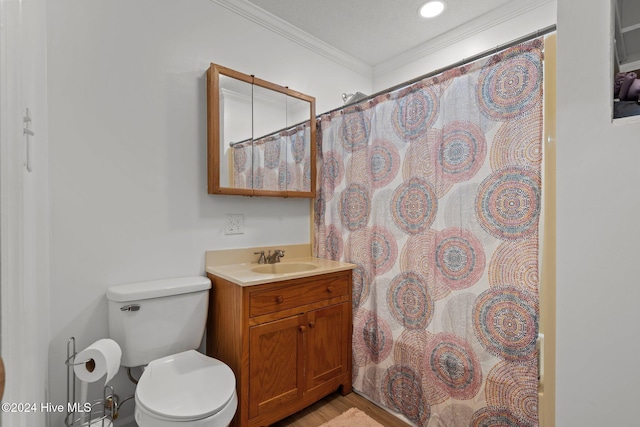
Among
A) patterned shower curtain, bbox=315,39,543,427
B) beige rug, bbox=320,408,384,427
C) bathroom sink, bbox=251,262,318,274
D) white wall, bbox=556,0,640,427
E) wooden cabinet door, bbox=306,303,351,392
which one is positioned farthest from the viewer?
bathroom sink, bbox=251,262,318,274

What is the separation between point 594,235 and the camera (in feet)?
2.51

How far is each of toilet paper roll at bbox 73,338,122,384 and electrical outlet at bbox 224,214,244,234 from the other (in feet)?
2.91

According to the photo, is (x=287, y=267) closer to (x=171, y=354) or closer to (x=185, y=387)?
(x=171, y=354)

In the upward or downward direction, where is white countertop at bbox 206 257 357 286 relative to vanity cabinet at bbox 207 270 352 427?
upward

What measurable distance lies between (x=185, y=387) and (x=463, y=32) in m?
2.82

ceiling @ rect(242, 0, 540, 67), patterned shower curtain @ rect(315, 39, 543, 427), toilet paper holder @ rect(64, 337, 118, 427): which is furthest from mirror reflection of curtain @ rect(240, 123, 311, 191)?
toilet paper holder @ rect(64, 337, 118, 427)

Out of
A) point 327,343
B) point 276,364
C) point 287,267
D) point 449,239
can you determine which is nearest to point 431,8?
point 449,239

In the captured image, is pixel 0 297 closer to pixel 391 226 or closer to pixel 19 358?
pixel 19 358

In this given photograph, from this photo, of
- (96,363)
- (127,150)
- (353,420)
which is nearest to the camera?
(96,363)

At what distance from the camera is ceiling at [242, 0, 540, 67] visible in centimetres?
198

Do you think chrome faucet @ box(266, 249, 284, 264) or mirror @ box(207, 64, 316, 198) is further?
chrome faucet @ box(266, 249, 284, 264)

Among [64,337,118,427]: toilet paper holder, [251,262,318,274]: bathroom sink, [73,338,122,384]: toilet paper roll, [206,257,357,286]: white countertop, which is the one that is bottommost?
[64,337,118,427]: toilet paper holder

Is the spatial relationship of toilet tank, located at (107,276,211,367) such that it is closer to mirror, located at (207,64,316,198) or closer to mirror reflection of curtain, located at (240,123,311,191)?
mirror, located at (207,64,316,198)

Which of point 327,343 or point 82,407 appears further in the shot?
point 327,343
